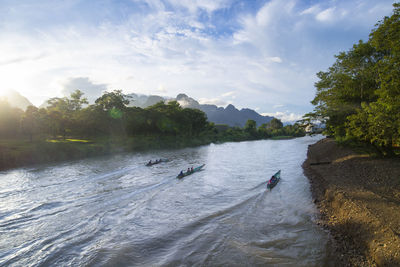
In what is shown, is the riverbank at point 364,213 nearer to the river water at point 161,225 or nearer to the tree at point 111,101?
the river water at point 161,225

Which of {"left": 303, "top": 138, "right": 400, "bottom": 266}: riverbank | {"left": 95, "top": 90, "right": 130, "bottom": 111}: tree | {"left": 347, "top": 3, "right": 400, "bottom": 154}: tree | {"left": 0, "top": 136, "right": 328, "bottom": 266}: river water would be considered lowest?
{"left": 0, "top": 136, "right": 328, "bottom": 266}: river water

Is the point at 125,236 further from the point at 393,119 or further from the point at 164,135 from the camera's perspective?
the point at 164,135

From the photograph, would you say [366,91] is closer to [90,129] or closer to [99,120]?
[99,120]

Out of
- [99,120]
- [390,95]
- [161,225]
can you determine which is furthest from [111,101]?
[390,95]

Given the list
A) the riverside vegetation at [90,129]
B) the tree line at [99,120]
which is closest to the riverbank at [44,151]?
the riverside vegetation at [90,129]

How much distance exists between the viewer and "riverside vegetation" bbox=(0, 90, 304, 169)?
45.4 meters

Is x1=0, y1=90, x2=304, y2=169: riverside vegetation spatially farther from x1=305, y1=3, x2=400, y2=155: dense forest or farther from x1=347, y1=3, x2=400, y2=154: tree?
x1=347, y1=3, x2=400, y2=154: tree

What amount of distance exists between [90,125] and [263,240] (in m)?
76.1

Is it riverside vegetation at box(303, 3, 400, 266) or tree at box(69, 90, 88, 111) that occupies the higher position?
tree at box(69, 90, 88, 111)

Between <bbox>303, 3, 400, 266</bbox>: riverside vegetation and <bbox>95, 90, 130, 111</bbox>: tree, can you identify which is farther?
<bbox>95, 90, 130, 111</bbox>: tree

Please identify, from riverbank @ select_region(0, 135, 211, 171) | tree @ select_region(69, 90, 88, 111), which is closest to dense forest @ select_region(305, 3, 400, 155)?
riverbank @ select_region(0, 135, 211, 171)

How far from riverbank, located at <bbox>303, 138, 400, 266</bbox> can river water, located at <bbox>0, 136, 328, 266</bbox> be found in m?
0.91

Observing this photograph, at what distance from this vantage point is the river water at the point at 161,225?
978 cm

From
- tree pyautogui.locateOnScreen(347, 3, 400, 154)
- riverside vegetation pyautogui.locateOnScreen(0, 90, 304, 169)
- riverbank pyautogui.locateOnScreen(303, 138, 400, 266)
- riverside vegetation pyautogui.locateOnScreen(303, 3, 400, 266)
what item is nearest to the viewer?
riverbank pyautogui.locateOnScreen(303, 138, 400, 266)
